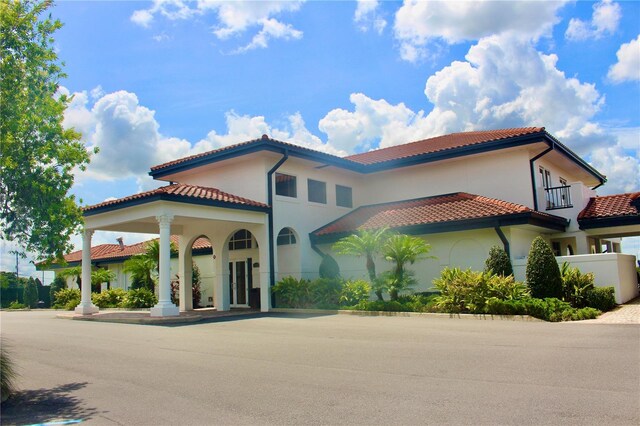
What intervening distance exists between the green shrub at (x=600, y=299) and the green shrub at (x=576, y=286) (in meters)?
0.13

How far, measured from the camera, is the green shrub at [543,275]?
1501 cm

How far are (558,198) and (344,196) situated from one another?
904 cm

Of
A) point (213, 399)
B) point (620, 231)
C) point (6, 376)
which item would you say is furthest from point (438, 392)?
point (620, 231)

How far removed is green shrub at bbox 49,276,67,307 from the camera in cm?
3222

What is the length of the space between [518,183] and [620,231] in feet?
15.2

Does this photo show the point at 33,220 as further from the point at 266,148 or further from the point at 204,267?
the point at 204,267

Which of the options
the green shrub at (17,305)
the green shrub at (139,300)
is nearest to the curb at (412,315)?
the green shrub at (139,300)

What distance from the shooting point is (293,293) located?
61.9 feet

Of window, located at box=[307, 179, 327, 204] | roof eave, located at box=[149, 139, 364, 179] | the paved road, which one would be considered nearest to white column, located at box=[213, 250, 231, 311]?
roof eave, located at box=[149, 139, 364, 179]

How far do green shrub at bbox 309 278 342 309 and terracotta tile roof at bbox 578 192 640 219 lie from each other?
9870mm

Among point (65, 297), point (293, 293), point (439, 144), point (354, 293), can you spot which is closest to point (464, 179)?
point (439, 144)

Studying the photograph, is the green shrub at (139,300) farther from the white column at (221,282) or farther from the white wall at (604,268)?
the white wall at (604,268)

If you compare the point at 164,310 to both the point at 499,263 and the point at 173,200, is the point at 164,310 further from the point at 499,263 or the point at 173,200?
the point at 499,263

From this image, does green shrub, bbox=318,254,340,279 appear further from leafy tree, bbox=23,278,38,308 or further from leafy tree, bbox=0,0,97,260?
leafy tree, bbox=23,278,38,308
